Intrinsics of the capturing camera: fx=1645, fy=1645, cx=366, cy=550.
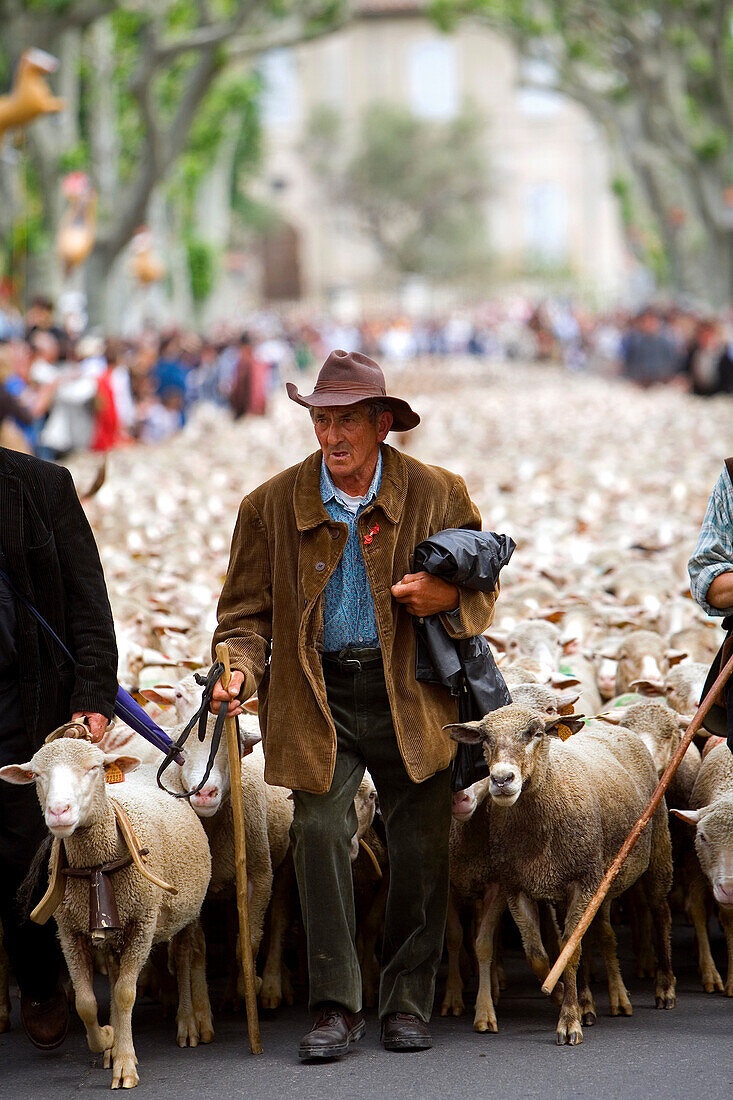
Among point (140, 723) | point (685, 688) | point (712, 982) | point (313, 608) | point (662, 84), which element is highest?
point (662, 84)

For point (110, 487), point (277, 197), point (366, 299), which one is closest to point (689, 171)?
point (110, 487)

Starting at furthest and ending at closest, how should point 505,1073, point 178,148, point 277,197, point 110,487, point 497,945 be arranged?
point 277,197
point 178,148
point 110,487
point 497,945
point 505,1073

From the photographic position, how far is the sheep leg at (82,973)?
4.83m

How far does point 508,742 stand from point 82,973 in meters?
1.44

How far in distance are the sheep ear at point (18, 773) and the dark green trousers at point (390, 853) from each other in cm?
80

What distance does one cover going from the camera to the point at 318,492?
5.07 meters

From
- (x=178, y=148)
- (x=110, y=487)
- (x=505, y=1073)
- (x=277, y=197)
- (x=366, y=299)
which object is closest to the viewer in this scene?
(x=505, y=1073)

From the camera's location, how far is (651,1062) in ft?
15.7

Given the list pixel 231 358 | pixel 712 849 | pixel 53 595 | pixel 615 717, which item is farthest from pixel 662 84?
pixel 53 595

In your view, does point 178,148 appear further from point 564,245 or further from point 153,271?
point 564,245

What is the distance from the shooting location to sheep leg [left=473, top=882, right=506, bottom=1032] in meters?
5.14

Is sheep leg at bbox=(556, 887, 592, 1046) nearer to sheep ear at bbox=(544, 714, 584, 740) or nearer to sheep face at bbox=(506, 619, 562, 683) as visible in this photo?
sheep ear at bbox=(544, 714, 584, 740)

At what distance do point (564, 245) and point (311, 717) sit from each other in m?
69.3

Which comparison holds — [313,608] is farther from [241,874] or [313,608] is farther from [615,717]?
[615,717]
